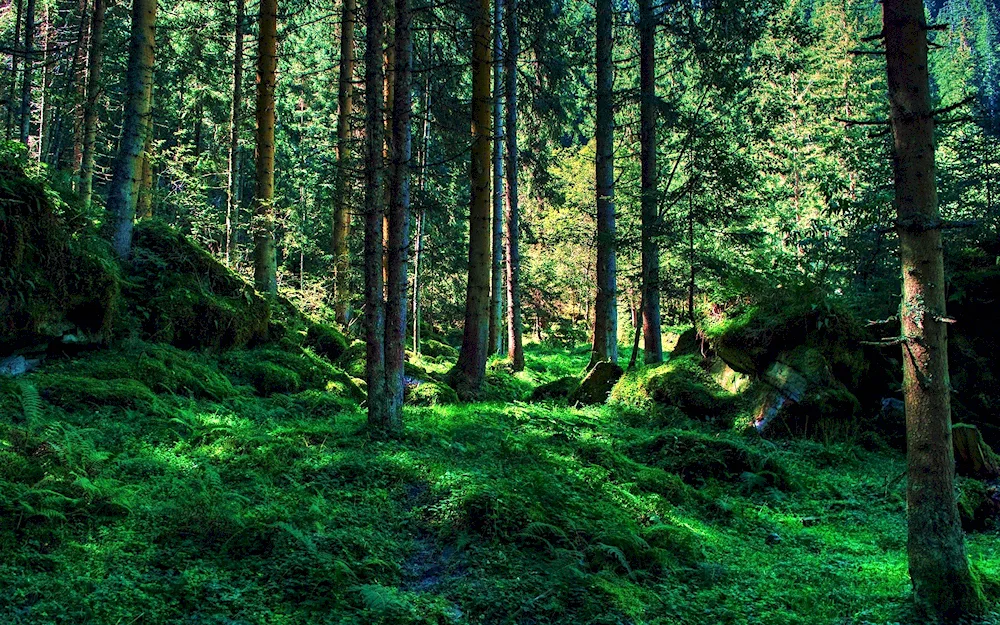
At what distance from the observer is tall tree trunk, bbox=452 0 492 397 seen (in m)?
12.9

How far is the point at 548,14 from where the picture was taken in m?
15.3

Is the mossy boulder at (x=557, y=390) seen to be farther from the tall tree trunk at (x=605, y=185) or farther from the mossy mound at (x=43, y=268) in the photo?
the mossy mound at (x=43, y=268)

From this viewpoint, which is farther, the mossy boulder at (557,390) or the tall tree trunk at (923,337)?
the mossy boulder at (557,390)

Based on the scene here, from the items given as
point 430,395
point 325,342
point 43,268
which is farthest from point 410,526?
point 325,342

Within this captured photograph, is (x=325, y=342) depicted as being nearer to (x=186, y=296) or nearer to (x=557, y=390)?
(x=186, y=296)

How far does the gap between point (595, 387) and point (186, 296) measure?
318 inches

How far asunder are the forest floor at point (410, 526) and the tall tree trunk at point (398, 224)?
31.6 inches

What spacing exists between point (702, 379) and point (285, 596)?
946 cm

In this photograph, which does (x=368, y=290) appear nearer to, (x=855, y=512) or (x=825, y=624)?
(x=825, y=624)

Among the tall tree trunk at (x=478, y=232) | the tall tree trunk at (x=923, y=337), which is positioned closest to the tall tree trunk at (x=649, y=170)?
the tall tree trunk at (x=478, y=232)

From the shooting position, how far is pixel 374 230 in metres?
8.07

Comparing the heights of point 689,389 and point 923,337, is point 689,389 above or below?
below

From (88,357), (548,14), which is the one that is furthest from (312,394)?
(548,14)

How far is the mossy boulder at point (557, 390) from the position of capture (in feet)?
44.8
